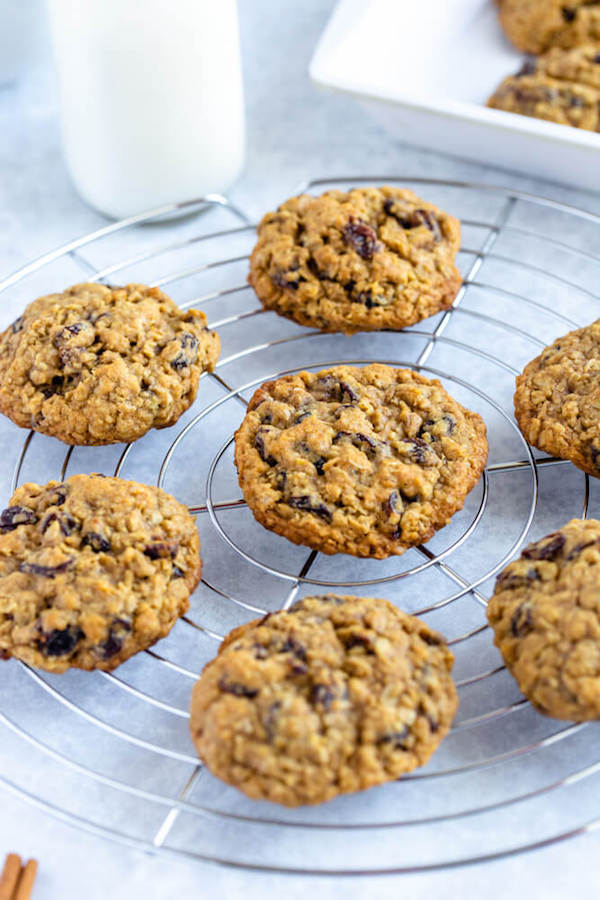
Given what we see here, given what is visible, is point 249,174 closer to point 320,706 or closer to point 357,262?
point 357,262

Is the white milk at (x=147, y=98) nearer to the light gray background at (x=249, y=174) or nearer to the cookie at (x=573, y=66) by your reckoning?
the light gray background at (x=249, y=174)

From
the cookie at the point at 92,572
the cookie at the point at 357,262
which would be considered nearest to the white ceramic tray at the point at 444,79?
the cookie at the point at 357,262

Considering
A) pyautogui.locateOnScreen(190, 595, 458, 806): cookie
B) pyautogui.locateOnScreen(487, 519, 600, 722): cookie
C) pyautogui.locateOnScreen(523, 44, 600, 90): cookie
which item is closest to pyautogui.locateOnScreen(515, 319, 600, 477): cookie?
pyautogui.locateOnScreen(487, 519, 600, 722): cookie

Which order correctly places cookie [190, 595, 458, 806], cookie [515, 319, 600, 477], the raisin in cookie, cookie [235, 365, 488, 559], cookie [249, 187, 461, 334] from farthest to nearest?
the raisin in cookie, cookie [249, 187, 461, 334], cookie [515, 319, 600, 477], cookie [235, 365, 488, 559], cookie [190, 595, 458, 806]

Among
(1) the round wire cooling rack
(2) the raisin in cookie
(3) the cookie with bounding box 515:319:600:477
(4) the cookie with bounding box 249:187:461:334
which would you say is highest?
(2) the raisin in cookie

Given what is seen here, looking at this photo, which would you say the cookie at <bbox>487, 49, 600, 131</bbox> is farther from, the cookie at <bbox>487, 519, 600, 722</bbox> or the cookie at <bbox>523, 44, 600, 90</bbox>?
the cookie at <bbox>487, 519, 600, 722</bbox>

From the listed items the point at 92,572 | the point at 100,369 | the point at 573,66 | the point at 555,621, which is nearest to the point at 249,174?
the point at 573,66

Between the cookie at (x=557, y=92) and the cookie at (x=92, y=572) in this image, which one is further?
the cookie at (x=557, y=92)
